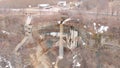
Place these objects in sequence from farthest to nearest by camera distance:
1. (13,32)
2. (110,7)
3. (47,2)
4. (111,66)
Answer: (47,2), (110,7), (13,32), (111,66)

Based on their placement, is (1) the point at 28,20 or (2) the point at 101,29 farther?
(1) the point at 28,20

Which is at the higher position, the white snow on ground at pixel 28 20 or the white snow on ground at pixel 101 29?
the white snow on ground at pixel 28 20

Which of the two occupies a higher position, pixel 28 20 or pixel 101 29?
pixel 28 20

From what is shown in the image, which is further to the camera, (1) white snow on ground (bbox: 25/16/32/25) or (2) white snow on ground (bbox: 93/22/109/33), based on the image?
(1) white snow on ground (bbox: 25/16/32/25)

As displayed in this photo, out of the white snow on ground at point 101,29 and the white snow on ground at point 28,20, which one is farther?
the white snow on ground at point 28,20

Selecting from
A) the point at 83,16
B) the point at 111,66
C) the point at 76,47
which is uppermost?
the point at 83,16

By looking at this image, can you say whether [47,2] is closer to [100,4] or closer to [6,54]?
[100,4]

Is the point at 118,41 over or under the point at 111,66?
over

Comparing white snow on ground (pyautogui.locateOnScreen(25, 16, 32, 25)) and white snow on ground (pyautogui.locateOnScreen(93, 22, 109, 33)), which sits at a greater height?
white snow on ground (pyautogui.locateOnScreen(25, 16, 32, 25))

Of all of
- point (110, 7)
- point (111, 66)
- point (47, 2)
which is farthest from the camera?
point (47, 2)

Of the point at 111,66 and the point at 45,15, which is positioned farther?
the point at 45,15

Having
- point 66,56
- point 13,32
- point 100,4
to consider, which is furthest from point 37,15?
point 100,4
